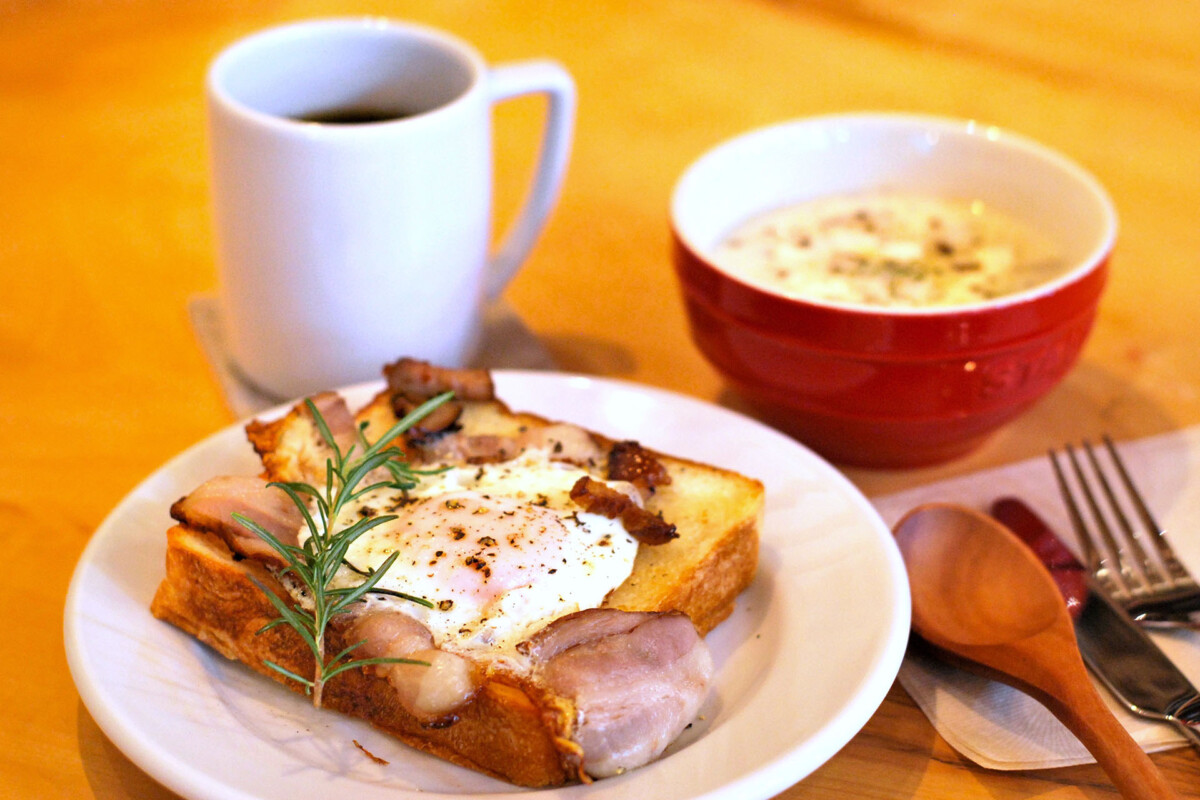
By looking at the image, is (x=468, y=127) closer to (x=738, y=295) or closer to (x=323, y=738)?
(x=738, y=295)

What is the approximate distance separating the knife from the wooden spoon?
0.05m

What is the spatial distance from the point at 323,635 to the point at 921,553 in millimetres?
951

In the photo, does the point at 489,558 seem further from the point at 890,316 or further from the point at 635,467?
the point at 890,316

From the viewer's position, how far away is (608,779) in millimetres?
1336

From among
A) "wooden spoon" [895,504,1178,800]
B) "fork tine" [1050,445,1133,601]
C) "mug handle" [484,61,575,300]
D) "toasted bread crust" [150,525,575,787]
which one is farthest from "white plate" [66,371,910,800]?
"mug handle" [484,61,575,300]

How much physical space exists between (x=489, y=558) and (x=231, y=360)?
3.73 feet

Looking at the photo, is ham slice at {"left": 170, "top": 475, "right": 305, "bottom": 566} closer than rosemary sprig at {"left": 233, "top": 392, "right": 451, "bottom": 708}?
No

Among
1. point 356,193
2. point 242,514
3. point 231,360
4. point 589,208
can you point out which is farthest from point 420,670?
point 589,208

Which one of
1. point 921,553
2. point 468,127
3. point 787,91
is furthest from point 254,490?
point 787,91

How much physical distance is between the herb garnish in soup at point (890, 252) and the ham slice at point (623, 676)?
76cm

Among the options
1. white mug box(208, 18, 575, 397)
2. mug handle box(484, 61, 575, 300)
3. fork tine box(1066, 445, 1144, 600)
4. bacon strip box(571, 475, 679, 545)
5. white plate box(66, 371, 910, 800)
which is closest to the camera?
white plate box(66, 371, 910, 800)

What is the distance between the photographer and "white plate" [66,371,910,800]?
1.31 meters

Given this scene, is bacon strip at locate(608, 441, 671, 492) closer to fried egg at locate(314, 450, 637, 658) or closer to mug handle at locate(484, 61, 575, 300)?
fried egg at locate(314, 450, 637, 658)

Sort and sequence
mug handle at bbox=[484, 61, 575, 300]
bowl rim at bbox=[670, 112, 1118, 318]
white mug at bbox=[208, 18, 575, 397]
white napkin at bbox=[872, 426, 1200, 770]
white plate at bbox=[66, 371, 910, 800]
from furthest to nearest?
mug handle at bbox=[484, 61, 575, 300]
white mug at bbox=[208, 18, 575, 397]
bowl rim at bbox=[670, 112, 1118, 318]
white napkin at bbox=[872, 426, 1200, 770]
white plate at bbox=[66, 371, 910, 800]
